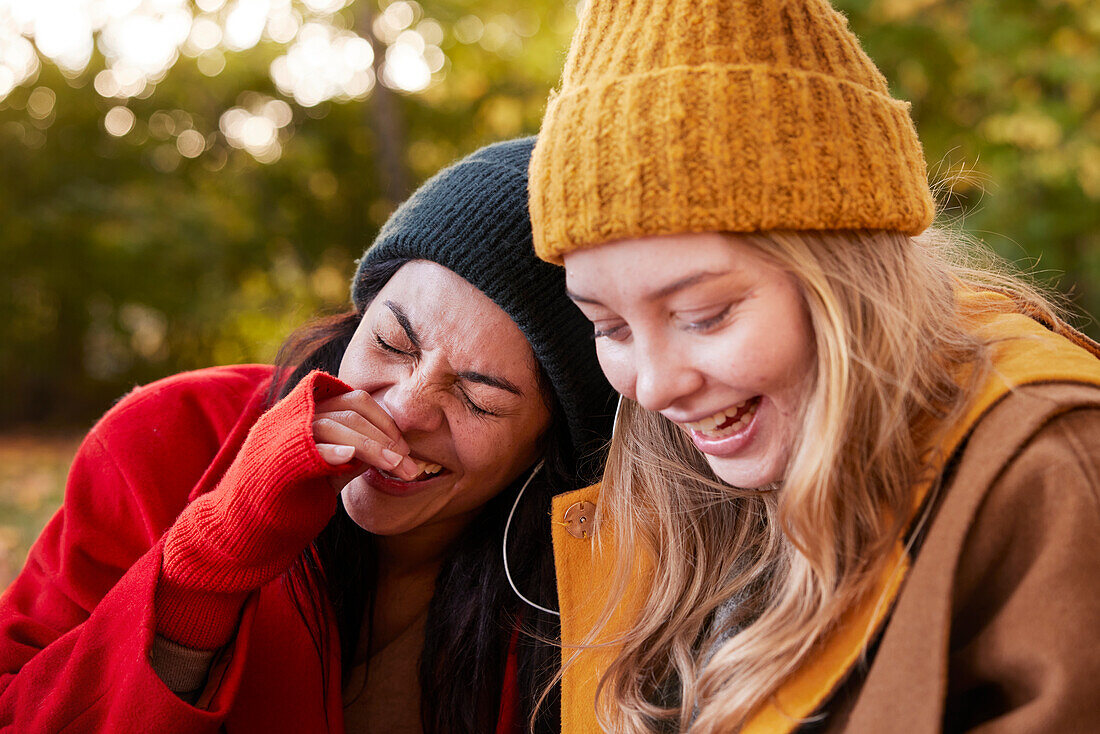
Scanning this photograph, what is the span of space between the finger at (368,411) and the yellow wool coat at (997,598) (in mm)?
965

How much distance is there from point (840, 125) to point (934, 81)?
677cm

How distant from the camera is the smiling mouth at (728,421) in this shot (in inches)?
60.9

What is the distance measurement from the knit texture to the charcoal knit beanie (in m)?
0.44

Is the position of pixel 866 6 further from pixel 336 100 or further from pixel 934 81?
pixel 336 100

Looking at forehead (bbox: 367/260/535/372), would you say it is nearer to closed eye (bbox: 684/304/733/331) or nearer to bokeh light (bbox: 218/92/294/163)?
closed eye (bbox: 684/304/733/331)

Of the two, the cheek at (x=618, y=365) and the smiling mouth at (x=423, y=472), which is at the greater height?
the cheek at (x=618, y=365)

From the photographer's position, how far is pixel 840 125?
1440mm

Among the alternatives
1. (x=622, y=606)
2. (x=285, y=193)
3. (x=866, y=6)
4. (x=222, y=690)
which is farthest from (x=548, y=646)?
(x=285, y=193)

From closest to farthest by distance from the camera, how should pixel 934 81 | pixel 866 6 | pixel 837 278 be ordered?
pixel 837 278 → pixel 866 6 → pixel 934 81

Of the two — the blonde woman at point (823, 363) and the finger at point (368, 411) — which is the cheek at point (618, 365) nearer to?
the blonde woman at point (823, 363)

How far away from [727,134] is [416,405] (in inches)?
38.2

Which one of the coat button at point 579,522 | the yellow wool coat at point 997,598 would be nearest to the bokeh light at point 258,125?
the coat button at point 579,522

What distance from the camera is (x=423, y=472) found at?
2.16 meters

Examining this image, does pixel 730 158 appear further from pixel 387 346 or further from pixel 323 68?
pixel 323 68
